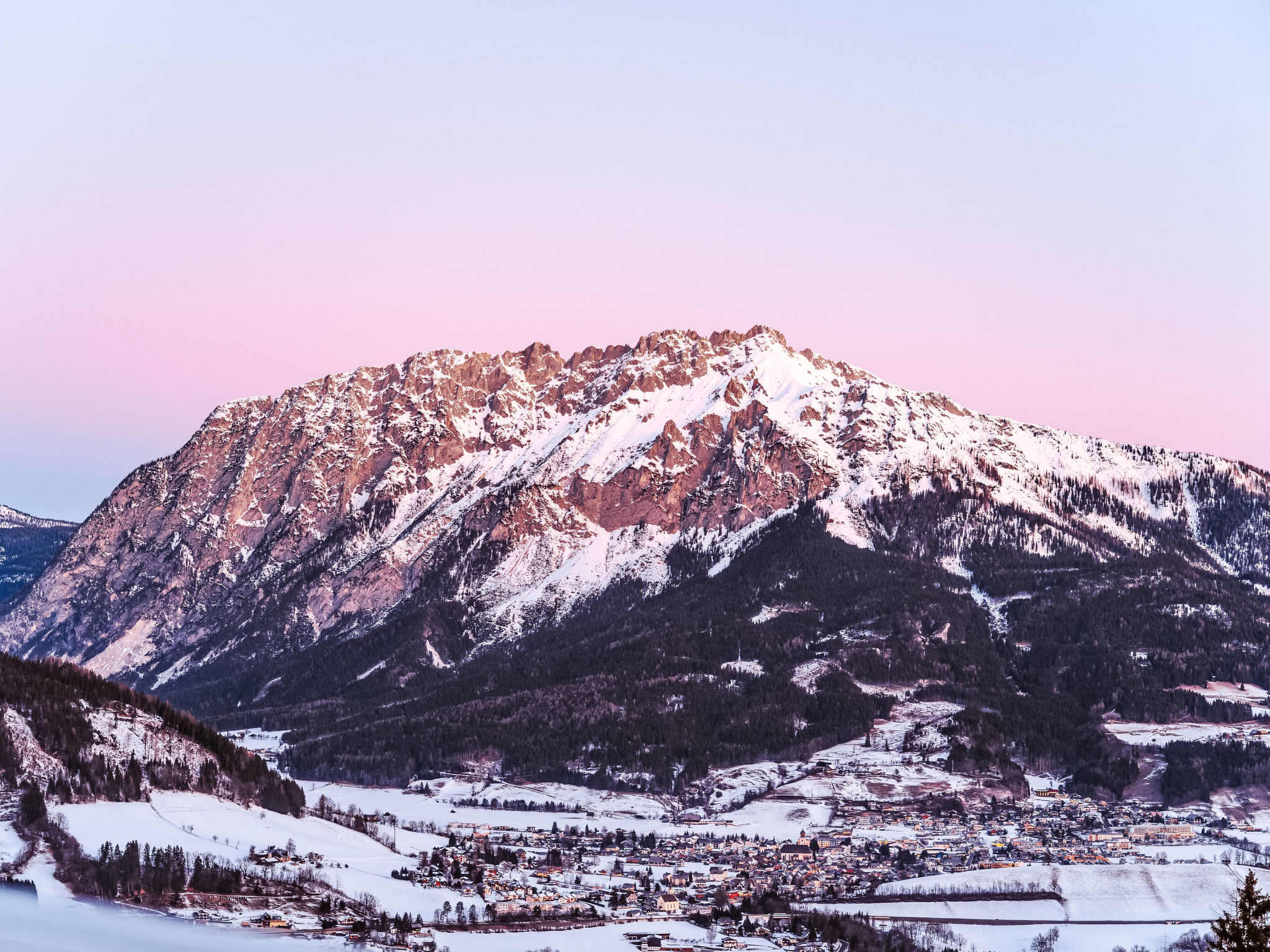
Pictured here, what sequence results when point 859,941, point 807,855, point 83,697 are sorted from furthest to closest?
point 807,855 < point 83,697 < point 859,941

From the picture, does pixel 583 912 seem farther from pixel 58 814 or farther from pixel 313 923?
pixel 58 814

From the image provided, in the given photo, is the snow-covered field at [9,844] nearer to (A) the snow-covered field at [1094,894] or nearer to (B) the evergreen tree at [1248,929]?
(A) the snow-covered field at [1094,894]

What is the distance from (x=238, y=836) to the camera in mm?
133875

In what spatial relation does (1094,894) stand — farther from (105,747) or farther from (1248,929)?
(1248,929)

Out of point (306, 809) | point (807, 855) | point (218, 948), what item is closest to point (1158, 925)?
point (807, 855)

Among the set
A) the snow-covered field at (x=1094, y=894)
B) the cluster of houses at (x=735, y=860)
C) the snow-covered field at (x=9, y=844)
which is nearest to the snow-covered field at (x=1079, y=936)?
the snow-covered field at (x=1094, y=894)

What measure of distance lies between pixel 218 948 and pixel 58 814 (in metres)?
95.0

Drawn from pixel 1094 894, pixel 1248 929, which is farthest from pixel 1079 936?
pixel 1248 929

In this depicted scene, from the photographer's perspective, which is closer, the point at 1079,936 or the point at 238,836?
the point at 238,836

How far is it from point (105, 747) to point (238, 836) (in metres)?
18.0

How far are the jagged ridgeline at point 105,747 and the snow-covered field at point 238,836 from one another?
8.44ft

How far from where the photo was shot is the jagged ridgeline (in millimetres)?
135500

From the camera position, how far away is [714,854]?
586ft

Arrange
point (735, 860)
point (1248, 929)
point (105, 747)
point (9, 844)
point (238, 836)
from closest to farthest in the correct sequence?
point (1248, 929), point (9, 844), point (238, 836), point (105, 747), point (735, 860)
